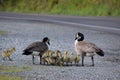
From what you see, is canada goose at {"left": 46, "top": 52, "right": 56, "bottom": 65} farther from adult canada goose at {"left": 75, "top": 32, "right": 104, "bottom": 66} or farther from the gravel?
adult canada goose at {"left": 75, "top": 32, "right": 104, "bottom": 66}

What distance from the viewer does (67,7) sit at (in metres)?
46.7

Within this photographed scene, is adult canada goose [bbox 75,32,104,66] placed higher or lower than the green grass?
lower

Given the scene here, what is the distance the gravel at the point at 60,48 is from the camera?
13375 millimetres

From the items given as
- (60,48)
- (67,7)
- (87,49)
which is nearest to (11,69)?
(87,49)

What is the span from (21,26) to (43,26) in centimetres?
153

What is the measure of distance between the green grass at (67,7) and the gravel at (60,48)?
9755mm

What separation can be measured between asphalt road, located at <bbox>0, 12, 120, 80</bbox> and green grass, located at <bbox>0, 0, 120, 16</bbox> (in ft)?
24.5

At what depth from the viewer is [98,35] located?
26.2 metres

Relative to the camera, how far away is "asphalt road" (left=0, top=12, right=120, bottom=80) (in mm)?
13461

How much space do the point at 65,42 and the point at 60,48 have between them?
2617 mm

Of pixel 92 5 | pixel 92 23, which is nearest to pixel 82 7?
pixel 92 5

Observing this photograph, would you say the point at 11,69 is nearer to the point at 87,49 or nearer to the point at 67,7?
the point at 87,49

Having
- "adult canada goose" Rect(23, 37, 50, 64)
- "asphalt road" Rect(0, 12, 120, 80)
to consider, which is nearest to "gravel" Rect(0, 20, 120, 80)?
"asphalt road" Rect(0, 12, 120, 80)

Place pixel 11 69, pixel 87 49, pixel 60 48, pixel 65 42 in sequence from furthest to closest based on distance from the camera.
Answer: pixel 65 42 → pixel 60 48 → pixel 87 49 → pixel 11 69
